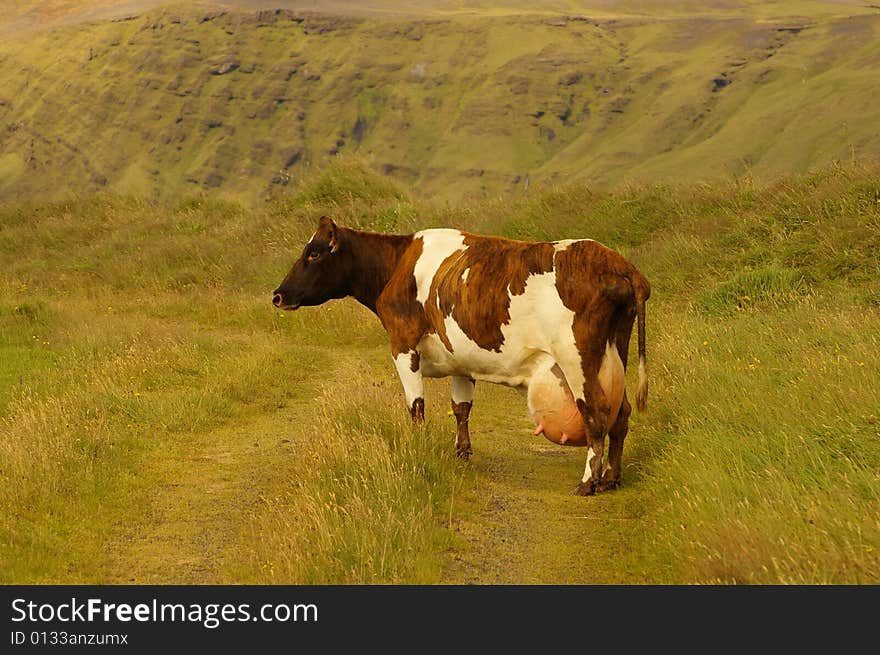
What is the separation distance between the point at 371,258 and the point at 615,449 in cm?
293

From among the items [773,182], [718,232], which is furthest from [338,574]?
[773,182]

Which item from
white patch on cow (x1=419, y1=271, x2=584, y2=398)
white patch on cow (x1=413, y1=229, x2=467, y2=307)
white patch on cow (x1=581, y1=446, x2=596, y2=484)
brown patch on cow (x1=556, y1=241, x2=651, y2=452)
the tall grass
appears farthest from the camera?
white patch on cow (x1=413, y1=229, x2=467, y2=307)

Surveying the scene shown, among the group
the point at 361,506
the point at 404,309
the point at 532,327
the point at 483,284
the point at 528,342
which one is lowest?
the point at 404,309

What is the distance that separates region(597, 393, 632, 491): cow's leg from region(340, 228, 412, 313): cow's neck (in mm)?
2572

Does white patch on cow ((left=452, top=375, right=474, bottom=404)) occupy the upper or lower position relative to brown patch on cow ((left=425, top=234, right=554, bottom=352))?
lower

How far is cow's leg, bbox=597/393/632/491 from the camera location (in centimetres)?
848

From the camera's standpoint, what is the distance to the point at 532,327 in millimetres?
8289

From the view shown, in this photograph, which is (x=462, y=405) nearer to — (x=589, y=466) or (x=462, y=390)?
(x=462, y=390)

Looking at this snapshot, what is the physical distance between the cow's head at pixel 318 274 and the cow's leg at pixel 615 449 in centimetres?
300

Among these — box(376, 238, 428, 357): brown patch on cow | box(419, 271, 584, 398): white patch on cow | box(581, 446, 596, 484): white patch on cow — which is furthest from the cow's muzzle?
box(581, 446, 596, 484): white patch on cow

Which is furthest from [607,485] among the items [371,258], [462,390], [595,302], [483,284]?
[371,258]

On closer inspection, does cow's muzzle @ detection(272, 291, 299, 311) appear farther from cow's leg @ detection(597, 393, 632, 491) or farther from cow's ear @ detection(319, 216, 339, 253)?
cow's leg @ detection(597, 393, 632, 491)

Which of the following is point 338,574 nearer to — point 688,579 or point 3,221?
point 688,579

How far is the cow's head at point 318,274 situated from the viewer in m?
10.0
